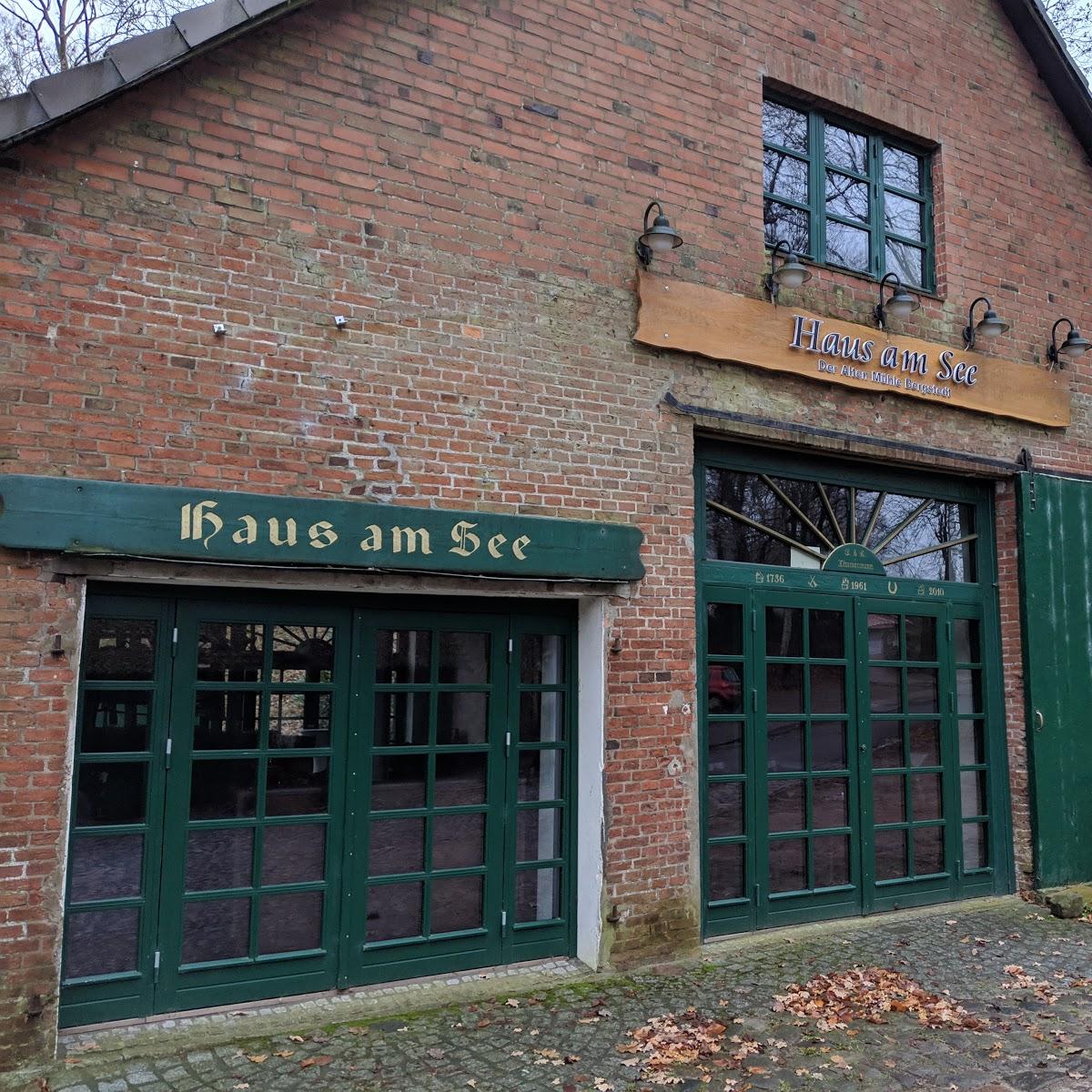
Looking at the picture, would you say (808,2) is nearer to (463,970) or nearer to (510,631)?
(510,631)

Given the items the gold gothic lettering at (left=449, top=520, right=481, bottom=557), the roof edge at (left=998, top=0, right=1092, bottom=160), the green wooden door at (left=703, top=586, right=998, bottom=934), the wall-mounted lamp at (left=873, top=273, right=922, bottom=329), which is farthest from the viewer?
the roof edge at (left=998, top=0, right=1092, bottom=160)

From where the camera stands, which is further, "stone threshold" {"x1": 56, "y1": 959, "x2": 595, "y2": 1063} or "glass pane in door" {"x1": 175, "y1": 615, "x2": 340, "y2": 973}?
"glass pane in door" {"x1": 175, "y1": 615, "x2": 340, "y2": 973}

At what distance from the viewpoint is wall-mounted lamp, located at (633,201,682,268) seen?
6.22 meters

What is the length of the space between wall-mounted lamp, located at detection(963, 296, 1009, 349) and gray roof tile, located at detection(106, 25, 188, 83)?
6327 millimetres

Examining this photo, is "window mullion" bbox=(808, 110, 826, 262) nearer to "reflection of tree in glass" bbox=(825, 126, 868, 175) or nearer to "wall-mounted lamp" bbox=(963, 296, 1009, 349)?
"reflection of tree in glass" bbox=(825, 126, 868, 175)

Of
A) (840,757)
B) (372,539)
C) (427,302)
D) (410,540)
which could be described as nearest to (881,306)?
(840,757)

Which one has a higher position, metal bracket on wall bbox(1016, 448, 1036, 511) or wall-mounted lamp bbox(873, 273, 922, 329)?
wall-mounted lamp bbox(873, 273, 922, 329)

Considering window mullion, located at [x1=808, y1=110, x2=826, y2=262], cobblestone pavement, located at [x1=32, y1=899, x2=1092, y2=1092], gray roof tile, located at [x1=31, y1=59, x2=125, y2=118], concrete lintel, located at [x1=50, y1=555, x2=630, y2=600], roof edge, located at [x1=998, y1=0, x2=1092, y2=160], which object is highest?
roof edge, located at [x1=998, y1=0, x2=1092, y2=160]

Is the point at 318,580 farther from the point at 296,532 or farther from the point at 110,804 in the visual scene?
the point at 110,804

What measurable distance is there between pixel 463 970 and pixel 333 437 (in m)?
3.32

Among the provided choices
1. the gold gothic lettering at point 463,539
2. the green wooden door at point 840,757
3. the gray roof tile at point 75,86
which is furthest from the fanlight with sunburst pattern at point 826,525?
the gray roof tile at point 75,86

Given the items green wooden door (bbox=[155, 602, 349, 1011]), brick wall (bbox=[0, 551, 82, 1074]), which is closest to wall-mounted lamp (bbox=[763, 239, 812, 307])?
green wooden door (bbox=[155, 602, 349, 1011])

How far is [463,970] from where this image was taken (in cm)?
577

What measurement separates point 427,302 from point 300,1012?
A: 4.13m
